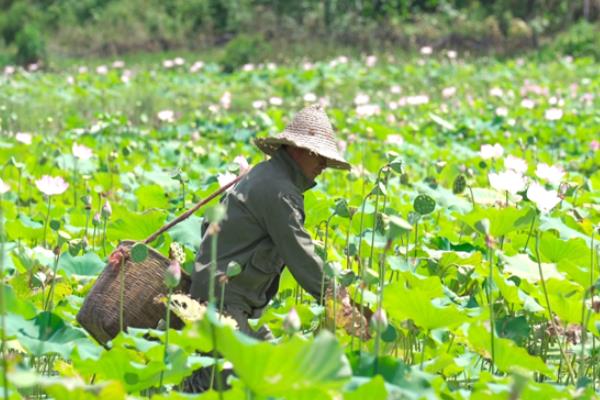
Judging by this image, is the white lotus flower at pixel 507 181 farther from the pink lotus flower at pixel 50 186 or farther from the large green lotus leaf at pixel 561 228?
the pink lotus flower at pixel 50 186

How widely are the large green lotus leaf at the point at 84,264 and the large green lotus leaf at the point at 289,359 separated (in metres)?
1.68

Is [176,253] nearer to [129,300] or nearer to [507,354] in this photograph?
[129,300]

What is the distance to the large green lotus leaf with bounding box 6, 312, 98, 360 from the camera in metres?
2.21

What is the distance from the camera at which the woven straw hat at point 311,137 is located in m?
2.83

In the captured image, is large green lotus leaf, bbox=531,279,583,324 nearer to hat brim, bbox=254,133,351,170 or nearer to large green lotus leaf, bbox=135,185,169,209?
hat brim, bbox=254,133,351,170

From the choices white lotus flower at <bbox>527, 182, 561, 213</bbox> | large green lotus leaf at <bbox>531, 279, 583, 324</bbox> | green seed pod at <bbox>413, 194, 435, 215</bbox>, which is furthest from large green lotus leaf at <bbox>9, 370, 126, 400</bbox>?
green seed pod at <bbox>413, 194, 435, 215</bbox>

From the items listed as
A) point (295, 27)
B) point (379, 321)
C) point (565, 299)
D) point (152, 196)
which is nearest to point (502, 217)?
point (565, 299)

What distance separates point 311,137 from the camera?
286cm

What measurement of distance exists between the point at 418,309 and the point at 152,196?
6.57 ft

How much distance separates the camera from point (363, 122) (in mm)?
7145

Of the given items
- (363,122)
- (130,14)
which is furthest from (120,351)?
(130,14)

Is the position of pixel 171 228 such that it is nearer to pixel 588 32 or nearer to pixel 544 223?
pixel 544 223

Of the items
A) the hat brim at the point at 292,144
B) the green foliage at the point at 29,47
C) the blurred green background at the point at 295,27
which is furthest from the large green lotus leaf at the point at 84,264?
the green foliage at the point at 29,47

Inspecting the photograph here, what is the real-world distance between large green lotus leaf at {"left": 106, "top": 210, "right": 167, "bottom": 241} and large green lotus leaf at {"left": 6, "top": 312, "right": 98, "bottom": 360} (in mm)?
1041
